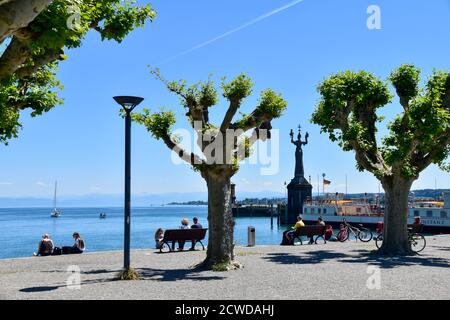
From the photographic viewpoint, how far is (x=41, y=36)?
370 inches

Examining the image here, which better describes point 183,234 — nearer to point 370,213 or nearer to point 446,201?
point 446,201

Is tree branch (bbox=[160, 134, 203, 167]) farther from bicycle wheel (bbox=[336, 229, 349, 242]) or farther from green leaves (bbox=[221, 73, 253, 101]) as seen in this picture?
bicycle wheel (bbox=[336, 229, 349, 242])

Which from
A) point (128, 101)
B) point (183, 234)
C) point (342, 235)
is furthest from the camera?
point (342, 235)

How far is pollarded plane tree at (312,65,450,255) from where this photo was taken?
2000 centimetres

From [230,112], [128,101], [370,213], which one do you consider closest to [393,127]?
[230,112]

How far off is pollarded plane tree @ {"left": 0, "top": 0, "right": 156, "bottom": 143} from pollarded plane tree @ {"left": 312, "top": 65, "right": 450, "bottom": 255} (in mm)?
9480

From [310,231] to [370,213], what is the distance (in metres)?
53.6

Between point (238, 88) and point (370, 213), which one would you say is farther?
point (370, 213)

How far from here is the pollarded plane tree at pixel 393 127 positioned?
65.6ft

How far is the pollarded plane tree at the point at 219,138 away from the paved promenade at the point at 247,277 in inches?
50.8

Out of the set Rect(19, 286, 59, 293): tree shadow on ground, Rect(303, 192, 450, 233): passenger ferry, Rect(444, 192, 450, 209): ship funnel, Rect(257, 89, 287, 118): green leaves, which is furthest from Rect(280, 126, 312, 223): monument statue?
Rect(19, 286, 59, 293): tree shadow on ground

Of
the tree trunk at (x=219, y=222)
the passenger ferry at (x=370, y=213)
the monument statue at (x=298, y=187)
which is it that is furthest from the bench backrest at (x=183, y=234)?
the monument statue at (x=298, y=187)

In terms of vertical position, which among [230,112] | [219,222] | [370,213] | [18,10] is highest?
[230,112]
